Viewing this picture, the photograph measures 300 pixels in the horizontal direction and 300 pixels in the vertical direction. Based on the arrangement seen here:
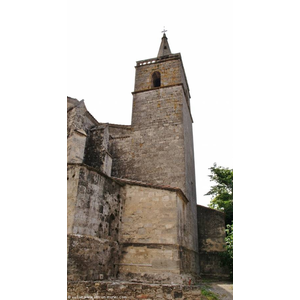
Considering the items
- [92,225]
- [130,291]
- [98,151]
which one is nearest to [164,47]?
[98,151]

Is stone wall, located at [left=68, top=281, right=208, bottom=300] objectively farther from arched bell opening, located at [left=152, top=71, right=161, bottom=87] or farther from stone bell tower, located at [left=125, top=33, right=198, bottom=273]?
arched bell opening, located at [left=152, top=71, right=161, bottom=87]

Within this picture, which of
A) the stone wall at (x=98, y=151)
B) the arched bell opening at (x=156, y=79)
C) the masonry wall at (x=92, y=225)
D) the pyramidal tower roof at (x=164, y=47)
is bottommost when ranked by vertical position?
the masonry wall at (x=92, y=225)

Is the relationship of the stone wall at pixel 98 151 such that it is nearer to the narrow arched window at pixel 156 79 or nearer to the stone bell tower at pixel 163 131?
the stone bell tower at pixel 163 131

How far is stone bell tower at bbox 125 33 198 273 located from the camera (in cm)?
1159

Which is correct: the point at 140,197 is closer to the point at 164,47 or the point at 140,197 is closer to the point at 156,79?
the point at 156,79

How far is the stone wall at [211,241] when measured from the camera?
41.5 ft

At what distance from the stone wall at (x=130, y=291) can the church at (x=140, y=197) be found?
4.49ft

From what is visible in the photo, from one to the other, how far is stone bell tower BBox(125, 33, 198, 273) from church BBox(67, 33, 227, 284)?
50 millimetres

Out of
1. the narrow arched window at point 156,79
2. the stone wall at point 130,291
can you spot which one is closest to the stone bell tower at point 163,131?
the narrow arched window at point 156,79

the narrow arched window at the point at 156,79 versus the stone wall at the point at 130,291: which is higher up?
the narrow arched window at the point at 156,79

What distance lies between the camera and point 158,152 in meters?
12.2

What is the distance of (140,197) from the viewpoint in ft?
29.5

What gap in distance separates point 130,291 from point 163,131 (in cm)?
868
